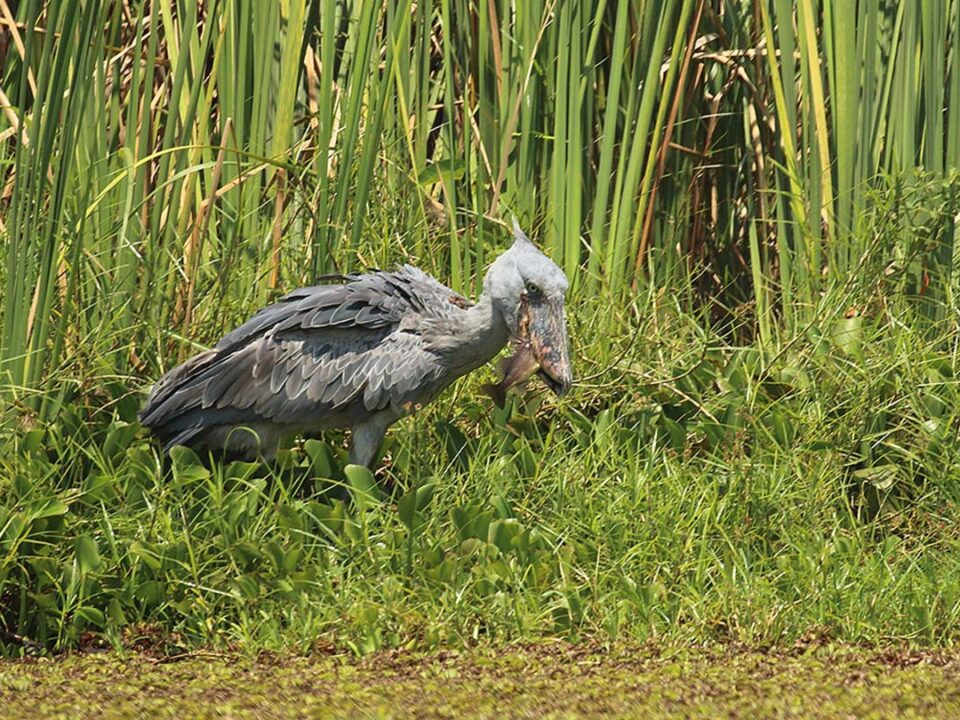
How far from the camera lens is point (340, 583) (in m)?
4.21

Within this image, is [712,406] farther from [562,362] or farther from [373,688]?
[373,688]

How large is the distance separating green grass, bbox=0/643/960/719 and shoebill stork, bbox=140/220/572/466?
3.04 ft

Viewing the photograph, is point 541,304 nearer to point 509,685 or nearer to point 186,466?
point 186,466

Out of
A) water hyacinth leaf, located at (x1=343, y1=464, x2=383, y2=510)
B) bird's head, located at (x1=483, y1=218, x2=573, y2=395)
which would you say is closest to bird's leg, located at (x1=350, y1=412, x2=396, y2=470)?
water hyacinth leaf, located at (x1=343, y1=464, x2=383, y2=510)

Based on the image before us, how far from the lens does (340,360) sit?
15.7ft

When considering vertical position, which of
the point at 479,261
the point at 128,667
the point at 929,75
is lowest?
the point at 128,667

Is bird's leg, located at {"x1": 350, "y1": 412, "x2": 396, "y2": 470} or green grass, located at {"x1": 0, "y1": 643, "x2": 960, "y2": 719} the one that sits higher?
bird's leg, located at {"x1": 350, "y1": 412, "x2": 396, "y2": 470}

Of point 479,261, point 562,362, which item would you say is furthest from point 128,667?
point 479,261

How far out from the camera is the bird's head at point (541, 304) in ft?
14.9

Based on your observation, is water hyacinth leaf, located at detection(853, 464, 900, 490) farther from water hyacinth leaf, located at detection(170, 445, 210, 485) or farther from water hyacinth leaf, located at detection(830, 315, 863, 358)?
water hyacinth leaf, located at detection(170, 445, 210, 485)

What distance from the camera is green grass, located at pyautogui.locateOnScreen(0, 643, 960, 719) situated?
3.44 m

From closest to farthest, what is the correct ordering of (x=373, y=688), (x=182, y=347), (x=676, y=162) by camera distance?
(x=373, y=688), (x=182, y=347), (x=676, y=162)

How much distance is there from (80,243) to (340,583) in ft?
4.17

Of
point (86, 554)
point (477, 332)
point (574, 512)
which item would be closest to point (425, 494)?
point (574, 512)
